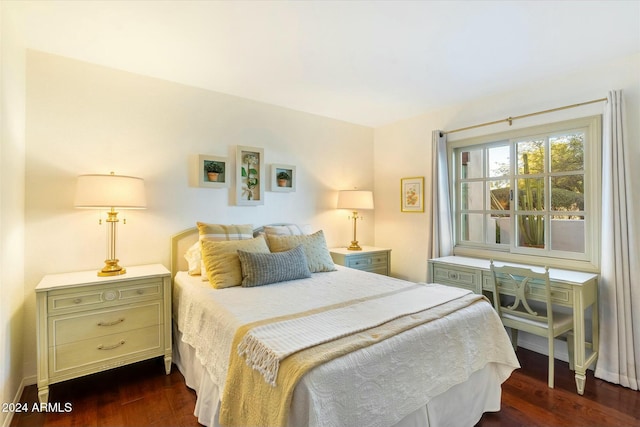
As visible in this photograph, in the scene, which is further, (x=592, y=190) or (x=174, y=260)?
(x=174, y=260)

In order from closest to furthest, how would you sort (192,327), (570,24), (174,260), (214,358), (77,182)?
(214,358) → (570,24) → (192,327) → (77,182) → (174,260)

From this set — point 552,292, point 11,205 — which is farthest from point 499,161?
point 11,205

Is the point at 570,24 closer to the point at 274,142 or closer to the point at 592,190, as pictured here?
the point at 592,190

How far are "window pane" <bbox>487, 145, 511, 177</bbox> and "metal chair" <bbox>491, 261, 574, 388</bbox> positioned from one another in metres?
1.16

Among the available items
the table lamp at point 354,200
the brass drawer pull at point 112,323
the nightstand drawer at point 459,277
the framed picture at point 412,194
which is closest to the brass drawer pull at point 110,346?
the brass drawer pull at point 112,323

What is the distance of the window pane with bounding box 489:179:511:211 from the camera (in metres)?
3.17

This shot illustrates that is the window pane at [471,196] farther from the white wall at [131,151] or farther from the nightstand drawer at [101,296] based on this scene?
the nightstand drawer at [101,296]

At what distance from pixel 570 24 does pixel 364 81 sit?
1444 mm

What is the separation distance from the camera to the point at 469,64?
8.13ft

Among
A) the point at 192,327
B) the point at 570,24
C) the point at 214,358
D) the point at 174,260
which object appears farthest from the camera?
the point at 174,260

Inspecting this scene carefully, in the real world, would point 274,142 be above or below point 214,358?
above

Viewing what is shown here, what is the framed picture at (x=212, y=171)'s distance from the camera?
9.55 ft

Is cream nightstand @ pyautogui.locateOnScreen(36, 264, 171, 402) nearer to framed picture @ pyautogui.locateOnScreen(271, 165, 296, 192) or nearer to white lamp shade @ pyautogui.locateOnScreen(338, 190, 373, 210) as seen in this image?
framed picture @ pyautogui.locateOnScreen(271, 165, 296, 192)

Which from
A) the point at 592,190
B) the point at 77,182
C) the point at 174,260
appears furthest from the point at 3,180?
the point at 592,190
